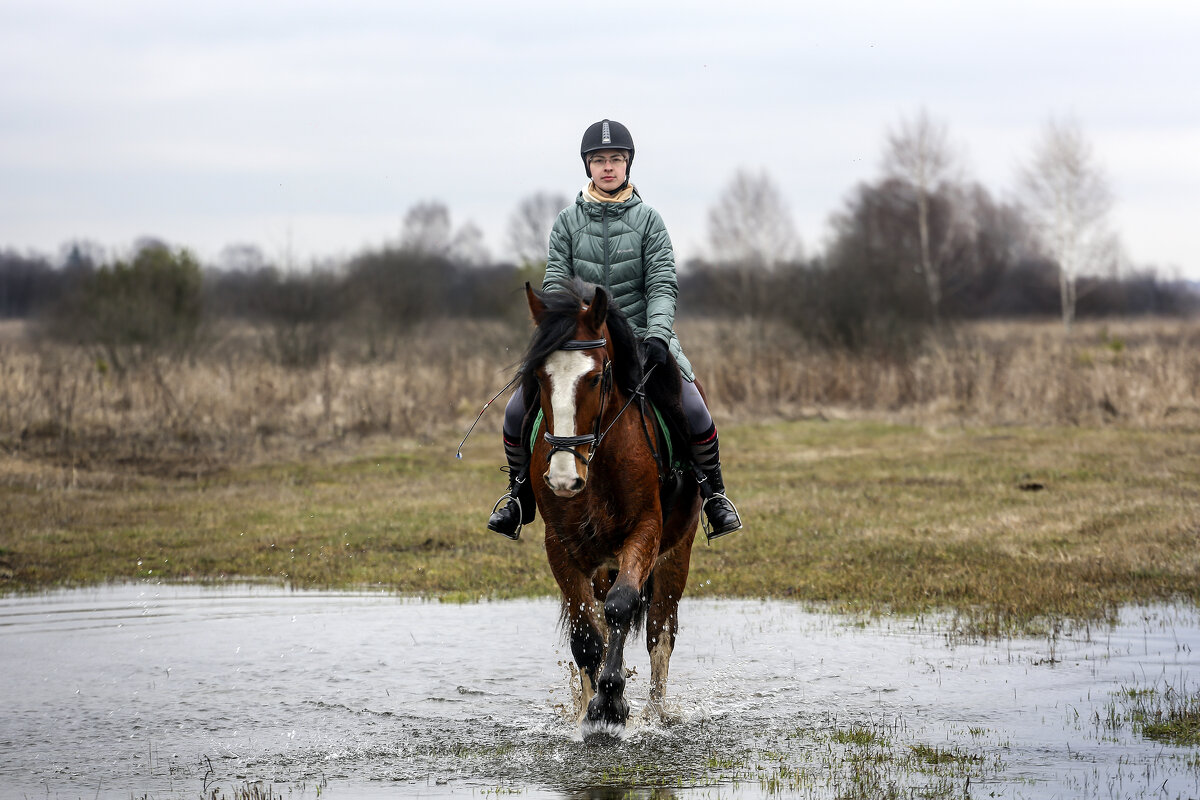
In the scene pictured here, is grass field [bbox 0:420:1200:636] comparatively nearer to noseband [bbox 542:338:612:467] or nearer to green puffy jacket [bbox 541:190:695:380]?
green puffy jacket [bbox 541:190:695:380]

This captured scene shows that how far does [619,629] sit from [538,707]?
1.20 m

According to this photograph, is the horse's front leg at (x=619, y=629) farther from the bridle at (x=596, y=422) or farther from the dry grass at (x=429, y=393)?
the dry grass at (x=429, y=393)

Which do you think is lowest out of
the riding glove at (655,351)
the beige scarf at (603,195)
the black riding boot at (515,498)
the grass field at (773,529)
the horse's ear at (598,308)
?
the grass field at (773,529)

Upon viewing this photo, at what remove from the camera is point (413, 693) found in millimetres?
7465

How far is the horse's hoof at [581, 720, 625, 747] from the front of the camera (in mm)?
6418

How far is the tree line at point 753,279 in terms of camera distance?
3088 centimetres

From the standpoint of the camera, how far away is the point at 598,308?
6160 millimetres

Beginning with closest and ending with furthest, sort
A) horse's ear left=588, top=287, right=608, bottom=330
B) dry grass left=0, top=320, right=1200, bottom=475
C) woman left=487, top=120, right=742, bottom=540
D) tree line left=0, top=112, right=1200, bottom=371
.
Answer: horse's ear left=588, top=287, right=608, bottom=330, woman left=487, top=120, right=742, bottom=540, dry grass left=0, top=320, right=1200, bottom=475, tree line left=0, top=112, right=1200, bottom=371

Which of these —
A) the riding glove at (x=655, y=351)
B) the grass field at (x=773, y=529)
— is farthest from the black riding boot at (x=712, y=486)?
the grass field at (x=773, y=529)

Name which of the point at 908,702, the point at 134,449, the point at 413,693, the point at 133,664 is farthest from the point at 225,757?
the point at 134,449

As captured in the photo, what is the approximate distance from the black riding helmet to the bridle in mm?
1343

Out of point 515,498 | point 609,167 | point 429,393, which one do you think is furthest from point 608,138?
point 429,393

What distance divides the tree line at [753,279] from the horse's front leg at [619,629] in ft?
14.0

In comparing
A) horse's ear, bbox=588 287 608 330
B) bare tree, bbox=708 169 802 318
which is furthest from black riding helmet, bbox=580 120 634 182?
bare tree, bbox=708 169 802 318
